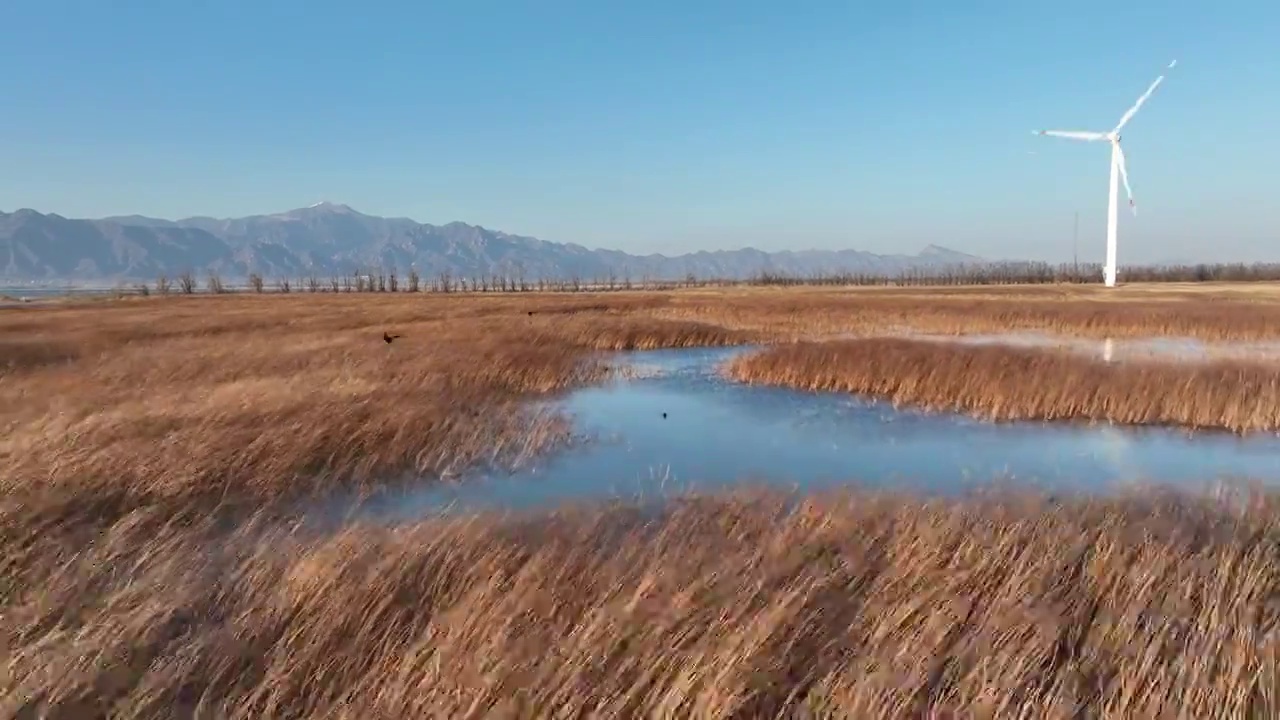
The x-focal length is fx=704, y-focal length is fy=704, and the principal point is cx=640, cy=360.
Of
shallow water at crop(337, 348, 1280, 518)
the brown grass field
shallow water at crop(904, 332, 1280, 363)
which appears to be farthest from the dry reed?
the brown grass field

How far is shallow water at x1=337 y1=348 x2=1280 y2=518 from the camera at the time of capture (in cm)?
1309

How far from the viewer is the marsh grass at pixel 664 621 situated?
567cm

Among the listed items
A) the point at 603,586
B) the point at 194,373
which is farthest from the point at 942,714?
the point at 194,373

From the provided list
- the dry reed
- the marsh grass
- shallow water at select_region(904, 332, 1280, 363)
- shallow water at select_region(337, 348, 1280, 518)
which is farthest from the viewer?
shallow water at select_region(904, 332, 1280, 363)

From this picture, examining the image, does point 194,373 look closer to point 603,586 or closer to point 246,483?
point 246,483

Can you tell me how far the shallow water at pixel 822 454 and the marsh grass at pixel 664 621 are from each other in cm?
326

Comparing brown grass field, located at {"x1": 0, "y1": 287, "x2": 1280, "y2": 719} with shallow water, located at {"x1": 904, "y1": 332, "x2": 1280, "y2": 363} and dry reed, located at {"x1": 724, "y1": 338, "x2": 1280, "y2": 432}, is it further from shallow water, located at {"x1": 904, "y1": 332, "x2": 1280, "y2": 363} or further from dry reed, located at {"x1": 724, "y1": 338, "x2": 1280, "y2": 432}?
shallow water, located at {"x1": 904, "y1": 332, "x2": 1280, "y2": 363}

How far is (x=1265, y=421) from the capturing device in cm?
1808

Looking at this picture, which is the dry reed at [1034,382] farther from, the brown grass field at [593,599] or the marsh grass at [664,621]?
the marsh grass at [664,621]

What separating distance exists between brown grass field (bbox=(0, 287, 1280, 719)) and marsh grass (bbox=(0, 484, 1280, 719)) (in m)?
0.03

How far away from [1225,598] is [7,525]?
14.1 meters

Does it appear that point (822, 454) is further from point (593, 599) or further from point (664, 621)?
point (664, 621)

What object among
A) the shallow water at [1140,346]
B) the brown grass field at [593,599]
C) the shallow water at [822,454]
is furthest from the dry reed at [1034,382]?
the brown grass field at [593,599]

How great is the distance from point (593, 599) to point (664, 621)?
0.92 m
